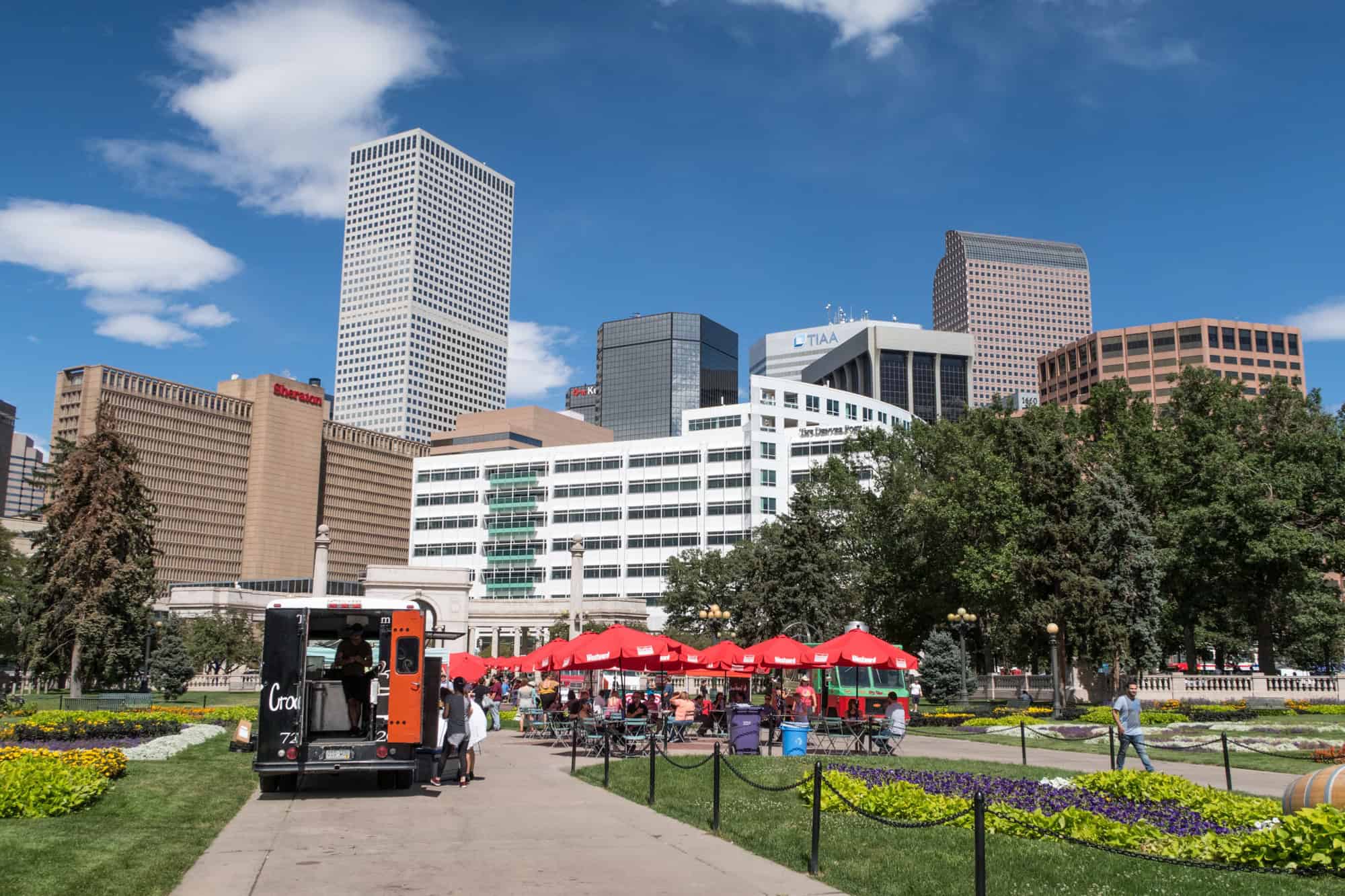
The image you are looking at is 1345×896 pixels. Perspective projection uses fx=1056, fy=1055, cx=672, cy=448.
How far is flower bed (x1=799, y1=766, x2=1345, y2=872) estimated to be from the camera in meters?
9.50

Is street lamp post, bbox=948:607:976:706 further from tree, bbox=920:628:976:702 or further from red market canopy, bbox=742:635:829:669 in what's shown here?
red market canopy, bbox=742:635:829:669

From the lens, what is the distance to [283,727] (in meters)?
16.1

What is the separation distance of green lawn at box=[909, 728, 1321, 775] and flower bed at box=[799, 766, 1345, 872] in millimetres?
9428

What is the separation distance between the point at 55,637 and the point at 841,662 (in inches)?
1497

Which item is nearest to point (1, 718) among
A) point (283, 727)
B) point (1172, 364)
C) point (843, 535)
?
point (283, 727)

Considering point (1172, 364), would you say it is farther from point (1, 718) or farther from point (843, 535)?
point (1, 718)

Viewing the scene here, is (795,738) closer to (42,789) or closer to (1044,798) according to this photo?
(1044,798)

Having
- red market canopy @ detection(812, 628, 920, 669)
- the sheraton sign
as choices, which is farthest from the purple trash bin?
the sheraton sign

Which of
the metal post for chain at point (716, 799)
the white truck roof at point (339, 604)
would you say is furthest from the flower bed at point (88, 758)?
the metal post for chain at point (716, 799)

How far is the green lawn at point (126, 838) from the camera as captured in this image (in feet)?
32.3

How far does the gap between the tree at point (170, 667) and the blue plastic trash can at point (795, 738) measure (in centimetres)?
3884

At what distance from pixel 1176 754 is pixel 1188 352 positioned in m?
156

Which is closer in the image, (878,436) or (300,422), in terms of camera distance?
(878,436)

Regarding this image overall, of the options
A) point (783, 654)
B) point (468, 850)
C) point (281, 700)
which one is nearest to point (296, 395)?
point (783, 654)
